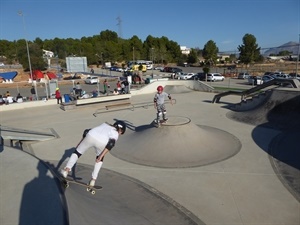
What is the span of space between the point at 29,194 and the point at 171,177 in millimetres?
4017

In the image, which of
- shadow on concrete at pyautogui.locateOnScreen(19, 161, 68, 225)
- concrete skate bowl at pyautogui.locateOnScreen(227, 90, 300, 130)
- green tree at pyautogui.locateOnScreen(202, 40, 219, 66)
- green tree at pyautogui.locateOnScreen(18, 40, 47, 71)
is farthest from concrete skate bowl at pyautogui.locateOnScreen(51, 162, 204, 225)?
green tree at pyautogui.locateOnScreen(202, 40, 219, 66)

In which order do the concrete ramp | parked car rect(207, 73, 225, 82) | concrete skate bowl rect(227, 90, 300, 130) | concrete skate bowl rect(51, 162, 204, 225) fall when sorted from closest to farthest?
concrete skate bowl rect(51, 162, 204, 225), the concrete ramp, concrete skate bowl rect(227, 90, 300, 130), parked car rect(207, 73, 225, 82)

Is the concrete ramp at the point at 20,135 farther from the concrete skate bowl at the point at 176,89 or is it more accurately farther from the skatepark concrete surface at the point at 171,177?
the concrete skate bowl at the point at 176,89

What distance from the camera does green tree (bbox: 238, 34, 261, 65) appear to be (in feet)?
197

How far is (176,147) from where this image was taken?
8.89 meters

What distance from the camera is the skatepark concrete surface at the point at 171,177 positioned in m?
4.53

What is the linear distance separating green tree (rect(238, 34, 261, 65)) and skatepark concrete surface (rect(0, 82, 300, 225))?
174ft

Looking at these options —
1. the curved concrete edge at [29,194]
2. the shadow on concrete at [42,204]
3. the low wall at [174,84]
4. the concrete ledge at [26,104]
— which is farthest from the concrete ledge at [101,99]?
the shadow on concrete at [42,204]

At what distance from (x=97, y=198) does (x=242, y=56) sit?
64117 mm

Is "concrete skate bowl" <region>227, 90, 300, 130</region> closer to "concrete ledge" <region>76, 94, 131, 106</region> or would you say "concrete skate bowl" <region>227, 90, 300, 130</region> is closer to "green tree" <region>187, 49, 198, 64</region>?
"concrete ledge" <region>76, 94, 131, 106</region>

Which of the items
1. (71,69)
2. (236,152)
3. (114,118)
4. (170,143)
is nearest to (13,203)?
(170,143)

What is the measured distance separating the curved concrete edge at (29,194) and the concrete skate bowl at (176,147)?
147 inches

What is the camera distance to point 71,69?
33.4m

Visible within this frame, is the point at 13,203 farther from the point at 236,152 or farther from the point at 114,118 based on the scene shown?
the point at 114,118
